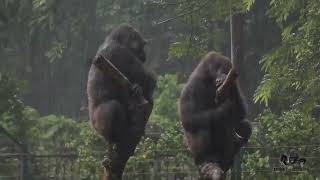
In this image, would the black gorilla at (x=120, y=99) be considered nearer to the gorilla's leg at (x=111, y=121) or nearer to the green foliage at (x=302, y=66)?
the gorilla's leg at (x=111, y=121)

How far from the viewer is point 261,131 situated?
1230 cm

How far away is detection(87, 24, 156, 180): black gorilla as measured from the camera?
552 centimetres

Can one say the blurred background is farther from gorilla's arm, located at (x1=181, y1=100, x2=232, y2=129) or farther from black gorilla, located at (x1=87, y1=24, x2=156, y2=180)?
gorilla's arm, located at (x1=181, y1=100, x2=232, y2=129)

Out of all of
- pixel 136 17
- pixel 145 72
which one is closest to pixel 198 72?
pixel 145 72

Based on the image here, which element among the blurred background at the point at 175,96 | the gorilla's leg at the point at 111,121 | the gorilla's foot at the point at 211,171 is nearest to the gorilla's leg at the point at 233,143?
the gorilla's foot at the point at 211,171

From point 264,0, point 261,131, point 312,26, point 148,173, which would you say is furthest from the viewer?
point 264,0

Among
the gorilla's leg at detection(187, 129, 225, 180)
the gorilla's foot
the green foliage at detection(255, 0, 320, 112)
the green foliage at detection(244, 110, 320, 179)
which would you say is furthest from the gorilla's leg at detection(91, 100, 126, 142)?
the green foliage at detection(255, 0, 320, 112)

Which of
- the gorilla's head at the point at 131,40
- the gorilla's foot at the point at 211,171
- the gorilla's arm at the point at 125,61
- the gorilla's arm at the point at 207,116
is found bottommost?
the gorilla's foot at the point at 211,171

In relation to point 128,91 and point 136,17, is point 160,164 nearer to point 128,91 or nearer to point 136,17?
point 128,91

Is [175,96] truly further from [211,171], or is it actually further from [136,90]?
[211,171]

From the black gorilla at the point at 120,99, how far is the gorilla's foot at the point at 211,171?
643 millimetres

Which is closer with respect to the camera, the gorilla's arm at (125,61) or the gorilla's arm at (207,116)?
the gorilla's arm at (207,116)

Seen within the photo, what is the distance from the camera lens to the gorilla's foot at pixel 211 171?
515 cm

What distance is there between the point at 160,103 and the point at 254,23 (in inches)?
153
